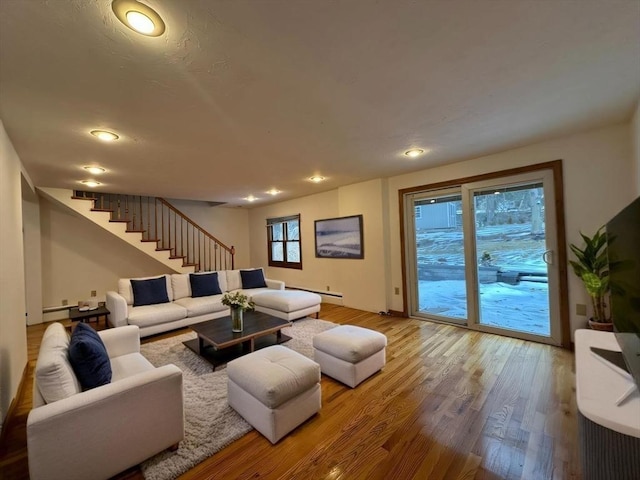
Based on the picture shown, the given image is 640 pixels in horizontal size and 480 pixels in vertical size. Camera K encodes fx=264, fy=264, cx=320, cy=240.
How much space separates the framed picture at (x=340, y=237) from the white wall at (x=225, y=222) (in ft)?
9.88

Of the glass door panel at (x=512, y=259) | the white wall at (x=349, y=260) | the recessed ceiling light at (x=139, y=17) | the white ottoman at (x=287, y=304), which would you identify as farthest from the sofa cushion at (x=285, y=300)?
the recessed ceiling light at (x=139, y=17)

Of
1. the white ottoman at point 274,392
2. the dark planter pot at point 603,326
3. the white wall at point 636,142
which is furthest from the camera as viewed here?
the dark planter pot at point 603,326

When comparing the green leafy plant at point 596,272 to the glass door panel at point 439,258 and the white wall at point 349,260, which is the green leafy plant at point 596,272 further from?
the white wall at point 349,260

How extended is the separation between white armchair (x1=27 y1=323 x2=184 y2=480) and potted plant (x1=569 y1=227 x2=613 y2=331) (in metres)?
3.81

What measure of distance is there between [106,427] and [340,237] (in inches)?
169

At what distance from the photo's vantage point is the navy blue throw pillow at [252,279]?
5.23m

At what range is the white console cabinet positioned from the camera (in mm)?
999

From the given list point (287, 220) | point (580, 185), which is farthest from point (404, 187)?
point (287, 220)

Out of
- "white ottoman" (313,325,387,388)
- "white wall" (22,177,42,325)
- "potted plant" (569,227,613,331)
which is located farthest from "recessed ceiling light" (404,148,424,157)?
"white wall" (22,177,42,325)

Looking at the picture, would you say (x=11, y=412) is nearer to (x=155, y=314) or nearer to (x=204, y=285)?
(x=155, y=314)

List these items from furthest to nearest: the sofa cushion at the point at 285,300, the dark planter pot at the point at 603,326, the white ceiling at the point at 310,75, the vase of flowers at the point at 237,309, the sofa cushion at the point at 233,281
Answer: the sofa cushion at the point at 233,281
the sofa cushion at the point at 285,300
the vase of flowers at the point at 237,309
the dark planter pot at the point at 603,326
the white ceiling at the point at 310,75

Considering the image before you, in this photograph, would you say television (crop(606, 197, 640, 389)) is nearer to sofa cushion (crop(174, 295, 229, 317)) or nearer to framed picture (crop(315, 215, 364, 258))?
framed picture (crop(315, 215, 364, 258))

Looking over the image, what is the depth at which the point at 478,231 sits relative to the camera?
3.70m

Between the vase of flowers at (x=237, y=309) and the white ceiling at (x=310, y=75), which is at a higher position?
the white ceiling at (x=310, y=75)
